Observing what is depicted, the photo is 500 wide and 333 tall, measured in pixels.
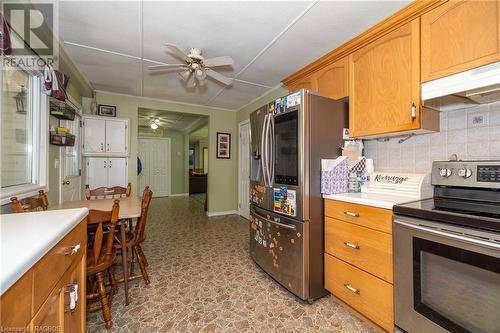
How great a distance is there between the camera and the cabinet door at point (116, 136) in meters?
3.61

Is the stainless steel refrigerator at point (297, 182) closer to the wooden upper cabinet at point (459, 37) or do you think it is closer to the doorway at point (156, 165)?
the wooden upper cabinet at point (459, 37)

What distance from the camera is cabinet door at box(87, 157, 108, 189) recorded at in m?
3.51

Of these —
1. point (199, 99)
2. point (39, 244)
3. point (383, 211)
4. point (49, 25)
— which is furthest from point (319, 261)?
point (199, 99)

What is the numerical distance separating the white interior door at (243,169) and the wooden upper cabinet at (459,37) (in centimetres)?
335

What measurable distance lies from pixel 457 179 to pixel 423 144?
0.46m

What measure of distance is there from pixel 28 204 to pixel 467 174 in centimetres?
307

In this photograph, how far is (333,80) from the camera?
6.98ft

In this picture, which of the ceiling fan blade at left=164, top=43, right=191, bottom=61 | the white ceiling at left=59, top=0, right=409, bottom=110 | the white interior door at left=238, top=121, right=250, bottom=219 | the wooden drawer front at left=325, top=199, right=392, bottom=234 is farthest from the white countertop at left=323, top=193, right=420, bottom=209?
the white interior door at left=238, top=121, right=250, bottom=219

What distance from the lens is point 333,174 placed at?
185 centimetres

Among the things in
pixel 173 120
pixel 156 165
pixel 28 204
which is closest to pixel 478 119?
pixel 28 204

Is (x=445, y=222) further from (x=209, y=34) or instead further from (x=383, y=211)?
(x=209, y=34)

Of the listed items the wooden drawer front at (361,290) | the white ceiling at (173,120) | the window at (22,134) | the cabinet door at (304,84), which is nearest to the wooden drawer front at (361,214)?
the wooden drawer front at (361,290)

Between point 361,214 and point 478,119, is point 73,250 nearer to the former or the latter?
point 361,214

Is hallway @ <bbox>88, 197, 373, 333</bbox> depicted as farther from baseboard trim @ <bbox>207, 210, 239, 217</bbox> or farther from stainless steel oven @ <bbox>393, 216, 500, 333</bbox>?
baseboard trim @ <bbox>207, 210, 239, 217</bbox>
